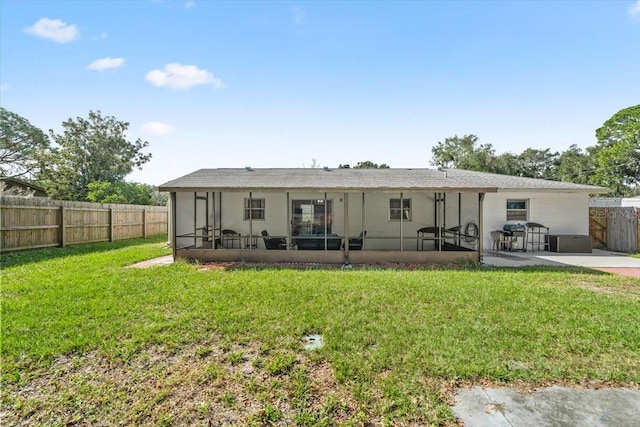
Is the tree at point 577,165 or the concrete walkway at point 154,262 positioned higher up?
the tree at point 577,165

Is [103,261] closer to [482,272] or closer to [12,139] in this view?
[482,272]

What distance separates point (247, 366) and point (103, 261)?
7.84m

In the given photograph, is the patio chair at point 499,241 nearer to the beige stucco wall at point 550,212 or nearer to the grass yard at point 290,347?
the beige stucco wall at point 550,212

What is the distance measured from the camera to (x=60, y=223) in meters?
11.4

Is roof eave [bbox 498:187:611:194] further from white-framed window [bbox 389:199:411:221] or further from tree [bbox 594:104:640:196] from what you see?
tree [bbox 594:104:640:196]

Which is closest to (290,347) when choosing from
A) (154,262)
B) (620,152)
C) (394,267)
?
(394,267)

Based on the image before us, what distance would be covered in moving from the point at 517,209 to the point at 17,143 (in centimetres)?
4477

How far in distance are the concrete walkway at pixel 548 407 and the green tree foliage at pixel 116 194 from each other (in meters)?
25.3

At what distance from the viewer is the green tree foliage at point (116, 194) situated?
22.8 metres

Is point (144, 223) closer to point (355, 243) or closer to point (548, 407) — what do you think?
point (355, 243)

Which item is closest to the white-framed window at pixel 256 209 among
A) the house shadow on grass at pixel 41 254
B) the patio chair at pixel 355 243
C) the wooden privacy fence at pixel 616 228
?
the patio chair at pixel 355 243

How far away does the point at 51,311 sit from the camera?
4.70 metres

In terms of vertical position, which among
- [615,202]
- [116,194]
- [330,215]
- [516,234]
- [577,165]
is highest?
[577,165]

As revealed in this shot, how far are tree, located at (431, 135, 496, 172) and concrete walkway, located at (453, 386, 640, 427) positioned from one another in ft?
110
